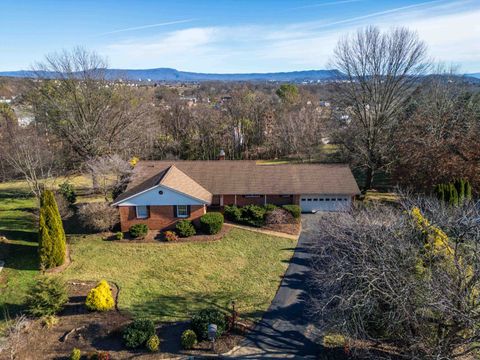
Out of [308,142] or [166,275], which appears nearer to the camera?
[166,275]

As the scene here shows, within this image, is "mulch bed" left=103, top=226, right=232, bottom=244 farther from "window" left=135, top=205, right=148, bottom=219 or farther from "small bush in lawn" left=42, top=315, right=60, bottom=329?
"small bush in lawn" left=42, top=315, right=60, bottom=329

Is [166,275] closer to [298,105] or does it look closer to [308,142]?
[308,142]

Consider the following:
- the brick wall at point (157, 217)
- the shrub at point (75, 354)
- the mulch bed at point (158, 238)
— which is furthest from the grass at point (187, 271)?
the shrub at point (75, 354)

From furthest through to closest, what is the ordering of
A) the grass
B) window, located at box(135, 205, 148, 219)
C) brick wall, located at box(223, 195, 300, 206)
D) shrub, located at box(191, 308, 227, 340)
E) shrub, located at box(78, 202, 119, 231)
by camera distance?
brick wall, located at box(223, 195, 300, 206), window, located at box(135, 205, 148, 219), shrub, located at box(78, 202, 119, 231), the grass, shrub, located at box(191, 308, 227, 340)

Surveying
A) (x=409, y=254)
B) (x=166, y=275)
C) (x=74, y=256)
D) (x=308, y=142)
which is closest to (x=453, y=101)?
(x=308, y=142)

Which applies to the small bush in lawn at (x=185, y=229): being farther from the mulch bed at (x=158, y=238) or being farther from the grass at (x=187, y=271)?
the grass at (x=187, y=271)

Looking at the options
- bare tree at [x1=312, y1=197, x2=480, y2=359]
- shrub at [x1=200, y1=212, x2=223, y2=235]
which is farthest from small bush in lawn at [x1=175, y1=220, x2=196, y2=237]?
bare tree at [x1=312, y1=197, x2=480, y2=359]
